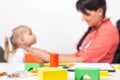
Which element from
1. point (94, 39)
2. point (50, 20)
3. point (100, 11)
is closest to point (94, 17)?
point (100, 11)

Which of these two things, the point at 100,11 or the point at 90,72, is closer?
the point at 90,72

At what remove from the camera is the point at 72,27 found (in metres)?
1.92

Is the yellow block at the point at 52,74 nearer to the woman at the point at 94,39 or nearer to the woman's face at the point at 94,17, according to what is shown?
the woman at the point at 94,39

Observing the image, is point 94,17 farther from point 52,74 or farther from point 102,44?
point 52,74

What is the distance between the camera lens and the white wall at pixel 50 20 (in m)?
1.92

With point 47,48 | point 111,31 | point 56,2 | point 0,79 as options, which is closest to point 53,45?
point 47,48

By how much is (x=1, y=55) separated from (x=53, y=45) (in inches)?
14.9

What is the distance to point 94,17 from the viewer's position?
1871 mm

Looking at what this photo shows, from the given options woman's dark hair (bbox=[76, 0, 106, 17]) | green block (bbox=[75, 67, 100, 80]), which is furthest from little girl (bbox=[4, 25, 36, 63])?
green block (bbox=[75, 67, 100, 80])

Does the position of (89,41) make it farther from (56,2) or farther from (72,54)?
(56,2)

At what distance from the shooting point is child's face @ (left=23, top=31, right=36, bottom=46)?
1947mm

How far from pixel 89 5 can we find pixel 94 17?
3.7 inches

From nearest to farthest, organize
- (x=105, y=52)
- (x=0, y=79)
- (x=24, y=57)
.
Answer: (x=0, y=79) → (x=105, y=52) → (x=24, y=57)

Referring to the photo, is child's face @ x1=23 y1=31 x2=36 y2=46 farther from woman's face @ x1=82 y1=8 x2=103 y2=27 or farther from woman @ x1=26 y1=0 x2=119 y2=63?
woman's face @ x1=82 y1=8 x2=103 y2=27
